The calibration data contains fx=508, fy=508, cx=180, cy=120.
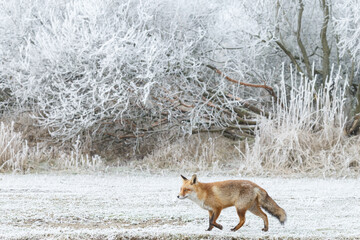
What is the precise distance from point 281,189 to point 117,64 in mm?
2816

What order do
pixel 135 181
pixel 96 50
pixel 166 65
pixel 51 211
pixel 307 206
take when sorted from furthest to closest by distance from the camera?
pixel 166 65 → pixel 96 50 → pixel 135 181 → pixel 307 206 → pixel 51 211

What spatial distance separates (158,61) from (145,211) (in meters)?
3.65

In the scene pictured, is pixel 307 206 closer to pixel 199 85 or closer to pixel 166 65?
pixel 166 65

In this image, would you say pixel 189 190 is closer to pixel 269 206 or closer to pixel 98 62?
pixel 269 206

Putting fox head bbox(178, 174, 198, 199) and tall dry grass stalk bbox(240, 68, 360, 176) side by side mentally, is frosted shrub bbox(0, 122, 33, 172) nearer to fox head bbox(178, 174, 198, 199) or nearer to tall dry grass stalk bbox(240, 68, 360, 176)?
tall dry grass stalk bbox(240, 68, 360, 176)

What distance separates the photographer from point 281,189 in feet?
16.9

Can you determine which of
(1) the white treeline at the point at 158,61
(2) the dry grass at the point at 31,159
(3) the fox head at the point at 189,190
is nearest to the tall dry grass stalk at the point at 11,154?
(2) the dry grass at the point at 31,159

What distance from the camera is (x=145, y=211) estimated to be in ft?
12.3

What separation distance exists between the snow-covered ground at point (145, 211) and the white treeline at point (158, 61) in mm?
1444

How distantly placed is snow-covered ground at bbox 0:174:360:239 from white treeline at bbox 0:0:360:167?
1.44 metres

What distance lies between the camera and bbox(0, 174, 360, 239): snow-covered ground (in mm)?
2906

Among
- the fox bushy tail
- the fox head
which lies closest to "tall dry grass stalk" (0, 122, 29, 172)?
the fox head

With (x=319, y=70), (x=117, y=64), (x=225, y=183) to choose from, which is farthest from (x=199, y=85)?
(x=225, y=183)

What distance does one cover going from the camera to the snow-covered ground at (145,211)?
291 cm
